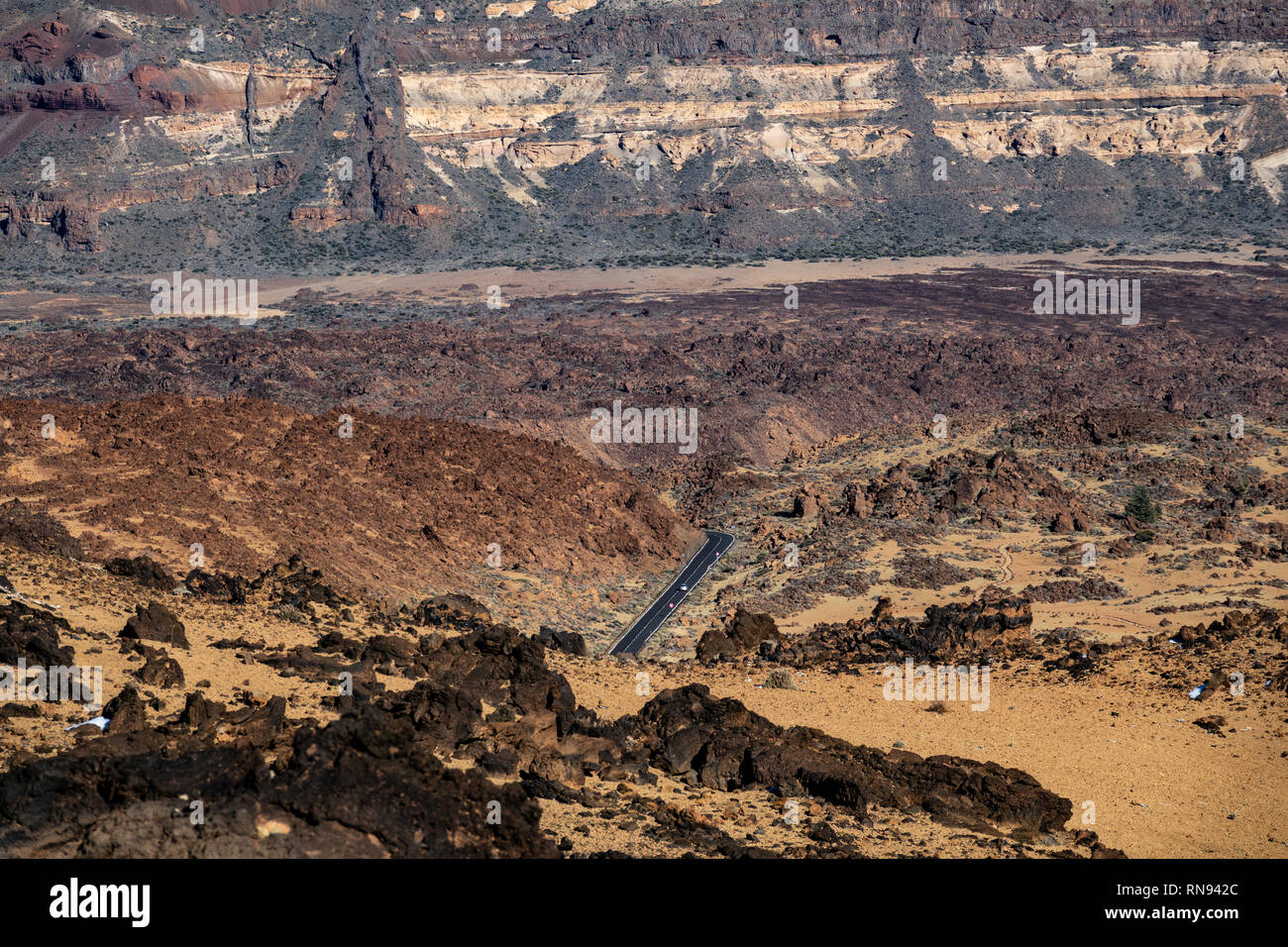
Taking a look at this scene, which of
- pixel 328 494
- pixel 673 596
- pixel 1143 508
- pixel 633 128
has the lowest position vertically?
pixel 673 596

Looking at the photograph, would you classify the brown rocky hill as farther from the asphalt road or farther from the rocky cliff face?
the rocky cliff face

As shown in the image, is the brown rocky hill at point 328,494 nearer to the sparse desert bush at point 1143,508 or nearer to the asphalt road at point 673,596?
the asphalt road at point 673,596

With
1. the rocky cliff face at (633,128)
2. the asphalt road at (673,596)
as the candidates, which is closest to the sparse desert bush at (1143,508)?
the asphalt road at (673,596)

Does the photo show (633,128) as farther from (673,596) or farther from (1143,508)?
(673,596)

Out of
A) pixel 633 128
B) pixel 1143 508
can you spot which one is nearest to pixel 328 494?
pixel 1143 508

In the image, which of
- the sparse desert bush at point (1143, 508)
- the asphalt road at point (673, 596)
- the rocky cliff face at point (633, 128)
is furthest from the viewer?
the rocky cliff face at point (633, 128)

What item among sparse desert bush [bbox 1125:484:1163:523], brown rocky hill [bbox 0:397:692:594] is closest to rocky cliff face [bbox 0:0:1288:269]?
brown rocky hill [bbox 0:397:692:594]
